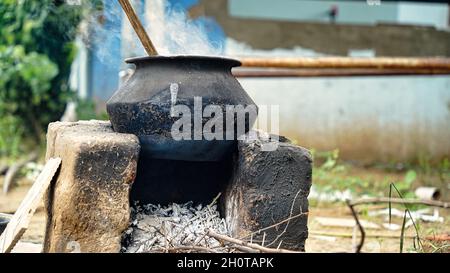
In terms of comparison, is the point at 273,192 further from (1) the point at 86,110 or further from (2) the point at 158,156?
(1) the point at 86,110

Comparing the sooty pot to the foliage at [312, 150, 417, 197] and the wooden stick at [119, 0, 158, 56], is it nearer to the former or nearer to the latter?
the wooden stick at [119, 0, 158, 56]

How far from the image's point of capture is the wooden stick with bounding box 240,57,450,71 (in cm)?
559

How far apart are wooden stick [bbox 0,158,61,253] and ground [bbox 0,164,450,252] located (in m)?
0.71

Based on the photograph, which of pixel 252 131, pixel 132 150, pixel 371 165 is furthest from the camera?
pixel 371 165

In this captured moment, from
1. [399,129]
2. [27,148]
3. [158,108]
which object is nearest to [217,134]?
[158,108]

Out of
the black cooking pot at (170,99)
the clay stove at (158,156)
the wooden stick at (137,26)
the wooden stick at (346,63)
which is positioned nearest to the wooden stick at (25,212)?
the clay stove at (158,156)

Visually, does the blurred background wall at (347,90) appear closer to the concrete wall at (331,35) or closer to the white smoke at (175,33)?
the concrete wall at (331,35)

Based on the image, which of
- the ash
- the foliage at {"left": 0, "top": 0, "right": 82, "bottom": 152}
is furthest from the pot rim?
the foliage at {"left": 0, "top": 0, "right": 82, "bottom": 152}

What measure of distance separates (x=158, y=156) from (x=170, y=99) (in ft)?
1.19

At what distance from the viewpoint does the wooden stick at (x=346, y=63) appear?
5.59 meters

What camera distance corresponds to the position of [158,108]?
9.50 ft

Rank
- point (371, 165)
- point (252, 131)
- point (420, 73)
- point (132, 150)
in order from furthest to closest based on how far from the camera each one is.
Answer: point (371, 165), point (420, 73), point (252, 131), point (132, 150)
